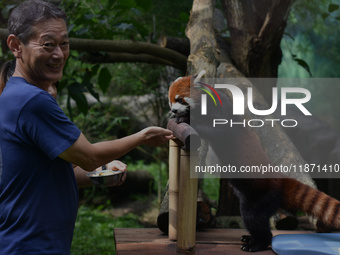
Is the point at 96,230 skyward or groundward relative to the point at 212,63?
groundward

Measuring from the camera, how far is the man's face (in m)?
1.52

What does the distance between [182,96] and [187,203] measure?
2.61ft

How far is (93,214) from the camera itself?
18.9ft

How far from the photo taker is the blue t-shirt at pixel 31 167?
55.2 inches

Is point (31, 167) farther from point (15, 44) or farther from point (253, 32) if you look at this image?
point (253, 32)

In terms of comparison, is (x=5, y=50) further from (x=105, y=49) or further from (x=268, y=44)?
(x=268, y=44)

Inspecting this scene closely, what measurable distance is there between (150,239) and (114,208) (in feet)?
13.0

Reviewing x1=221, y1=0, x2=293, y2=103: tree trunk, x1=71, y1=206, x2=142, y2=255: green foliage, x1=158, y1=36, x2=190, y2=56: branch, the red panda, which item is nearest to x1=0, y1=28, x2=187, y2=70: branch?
x1=158, y1=36, x2=190, y2=56: branch

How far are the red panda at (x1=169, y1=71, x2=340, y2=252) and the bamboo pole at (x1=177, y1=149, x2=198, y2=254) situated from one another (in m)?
0.52

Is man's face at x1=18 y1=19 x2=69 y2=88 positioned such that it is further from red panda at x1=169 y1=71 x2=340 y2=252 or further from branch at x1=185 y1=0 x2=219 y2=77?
branch at x1=185 y1=0 x2=219 y2=77

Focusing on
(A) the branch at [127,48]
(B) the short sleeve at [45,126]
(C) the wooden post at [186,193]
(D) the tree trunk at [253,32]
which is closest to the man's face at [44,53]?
(B) the short sleeve at [45,126]

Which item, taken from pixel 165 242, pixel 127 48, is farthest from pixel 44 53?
pixel 127 48

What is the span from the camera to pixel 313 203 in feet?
7.22

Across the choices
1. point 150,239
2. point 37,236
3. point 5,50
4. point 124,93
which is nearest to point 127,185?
point 124,93
